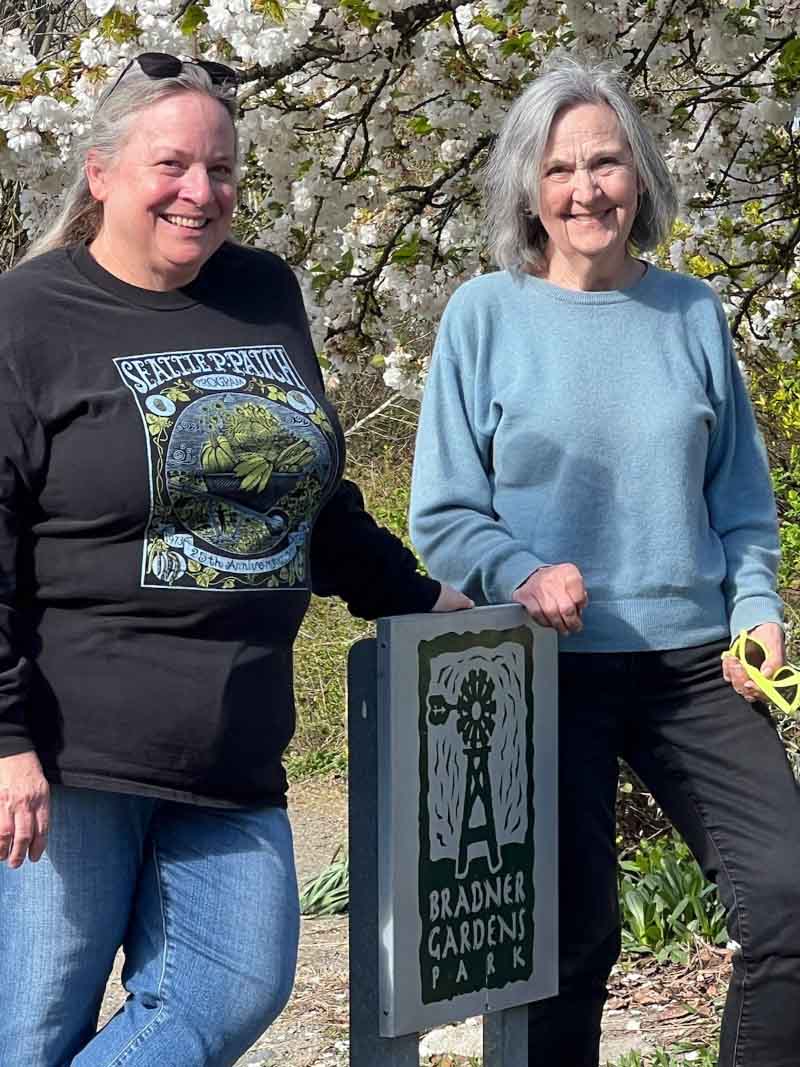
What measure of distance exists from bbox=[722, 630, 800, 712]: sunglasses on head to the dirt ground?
1.33m

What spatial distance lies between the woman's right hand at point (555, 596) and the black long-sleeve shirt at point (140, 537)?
0.44 metres

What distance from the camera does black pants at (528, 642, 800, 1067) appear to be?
9.23 feet

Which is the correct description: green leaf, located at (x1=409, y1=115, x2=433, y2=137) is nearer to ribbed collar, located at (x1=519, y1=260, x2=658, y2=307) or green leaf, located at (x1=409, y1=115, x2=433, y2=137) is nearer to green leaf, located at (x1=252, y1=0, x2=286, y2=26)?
green leaf, located at (x1=252, y1=0, x2=286, y2=26)

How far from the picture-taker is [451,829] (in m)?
2.80

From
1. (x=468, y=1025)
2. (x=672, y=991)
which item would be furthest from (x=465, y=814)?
(x=672, y=991)

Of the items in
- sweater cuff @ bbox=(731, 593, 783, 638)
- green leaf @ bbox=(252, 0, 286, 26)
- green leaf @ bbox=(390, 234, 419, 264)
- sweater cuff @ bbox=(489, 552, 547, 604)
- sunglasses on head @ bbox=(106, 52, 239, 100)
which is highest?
green leaf @ bbox=(252, 0, 286, 26)

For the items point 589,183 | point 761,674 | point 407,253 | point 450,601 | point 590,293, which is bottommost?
point 761,674

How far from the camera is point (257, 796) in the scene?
2545 mm

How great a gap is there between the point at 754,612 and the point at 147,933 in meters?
1.07

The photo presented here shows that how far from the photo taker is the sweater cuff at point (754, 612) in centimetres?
289

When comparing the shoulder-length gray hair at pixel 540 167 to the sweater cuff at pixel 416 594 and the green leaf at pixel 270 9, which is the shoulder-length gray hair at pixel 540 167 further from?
the green leaf at pixel 270 9

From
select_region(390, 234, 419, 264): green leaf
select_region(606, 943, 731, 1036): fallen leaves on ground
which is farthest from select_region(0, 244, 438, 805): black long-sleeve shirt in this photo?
select_region(390, 234, 419, 264): green leaf

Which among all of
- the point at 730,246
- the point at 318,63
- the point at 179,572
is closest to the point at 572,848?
the point at 179,572

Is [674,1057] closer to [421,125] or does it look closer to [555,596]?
[555,596]
